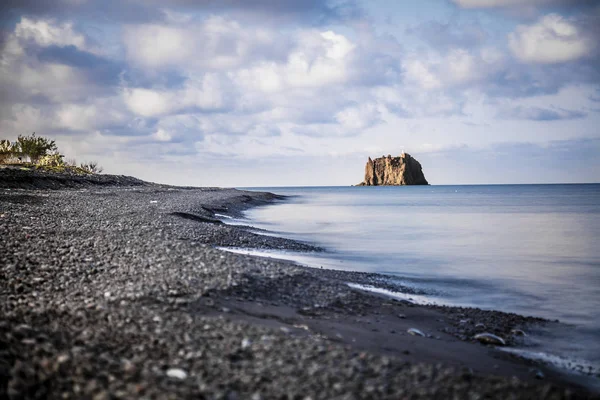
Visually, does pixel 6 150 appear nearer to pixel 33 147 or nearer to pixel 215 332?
pixel 33 147

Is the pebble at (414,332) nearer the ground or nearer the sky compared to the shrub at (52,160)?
nearer the ground

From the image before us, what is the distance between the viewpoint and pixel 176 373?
4.68 meters

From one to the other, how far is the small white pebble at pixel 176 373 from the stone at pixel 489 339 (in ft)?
17.4

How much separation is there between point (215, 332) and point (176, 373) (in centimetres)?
117

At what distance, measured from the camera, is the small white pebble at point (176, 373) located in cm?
462

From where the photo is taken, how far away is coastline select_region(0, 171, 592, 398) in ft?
15.1

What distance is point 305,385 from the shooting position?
182 inches

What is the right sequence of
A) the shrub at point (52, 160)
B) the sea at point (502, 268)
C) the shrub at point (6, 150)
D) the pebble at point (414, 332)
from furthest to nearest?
1. the shrub at point (52, 160)
2. the shrub at point (6, 150)
3. the sea at point (502, 268)
4. the pebble at point (414, 332)

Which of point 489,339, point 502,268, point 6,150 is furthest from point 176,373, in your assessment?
point 6,150

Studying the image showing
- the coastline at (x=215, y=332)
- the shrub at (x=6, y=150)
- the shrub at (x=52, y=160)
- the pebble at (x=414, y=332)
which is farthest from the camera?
the shrub at (x=52, y=160)

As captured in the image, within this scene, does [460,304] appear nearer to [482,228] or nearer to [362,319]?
[362,319]

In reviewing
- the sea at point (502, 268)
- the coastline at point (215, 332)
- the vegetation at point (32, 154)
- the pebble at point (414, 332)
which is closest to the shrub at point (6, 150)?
the vegetation at point (32, 154)

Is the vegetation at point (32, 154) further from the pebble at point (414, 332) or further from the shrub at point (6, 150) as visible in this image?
the pebble at point (414, 332)

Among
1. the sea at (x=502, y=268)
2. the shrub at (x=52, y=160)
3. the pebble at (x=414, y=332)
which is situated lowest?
the sea at (x=502, y=268)
